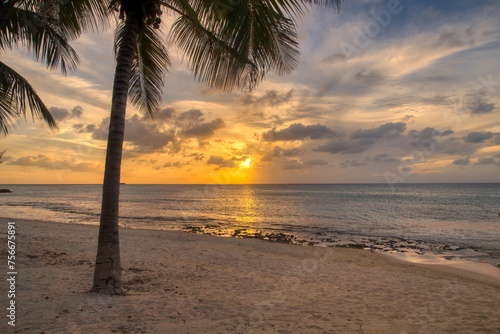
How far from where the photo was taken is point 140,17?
5301 millimetres

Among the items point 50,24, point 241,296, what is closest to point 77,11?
point 50,24

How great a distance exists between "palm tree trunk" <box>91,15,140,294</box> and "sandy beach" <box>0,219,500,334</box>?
0.45m

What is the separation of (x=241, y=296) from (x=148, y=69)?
5.87 m

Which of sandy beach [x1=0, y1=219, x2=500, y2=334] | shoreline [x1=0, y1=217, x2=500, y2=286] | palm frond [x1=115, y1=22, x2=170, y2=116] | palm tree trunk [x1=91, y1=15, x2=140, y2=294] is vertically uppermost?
palm frond [x1=115, y1=22, x2=170, y2=116]

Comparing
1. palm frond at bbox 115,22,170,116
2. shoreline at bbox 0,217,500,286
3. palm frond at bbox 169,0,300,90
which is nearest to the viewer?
palm frond at bbox 169,0,300,90

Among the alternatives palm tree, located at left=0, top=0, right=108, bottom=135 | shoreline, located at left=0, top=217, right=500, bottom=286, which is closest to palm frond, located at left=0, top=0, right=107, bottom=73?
palm tree, located at left=0, top=0, right=108, bottom=135

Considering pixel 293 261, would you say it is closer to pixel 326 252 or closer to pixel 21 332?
pixel 326 252

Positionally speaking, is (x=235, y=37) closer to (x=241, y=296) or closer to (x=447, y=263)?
(x=241, y=296)

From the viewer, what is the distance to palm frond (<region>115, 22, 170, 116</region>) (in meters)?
6.95

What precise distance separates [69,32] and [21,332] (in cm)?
634

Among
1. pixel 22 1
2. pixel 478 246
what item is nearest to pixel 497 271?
pixel 478 246

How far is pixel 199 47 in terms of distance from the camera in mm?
6125

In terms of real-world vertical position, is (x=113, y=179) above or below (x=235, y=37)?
below

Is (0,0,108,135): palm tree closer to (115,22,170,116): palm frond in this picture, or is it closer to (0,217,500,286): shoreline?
(115,22,170,116): palm frond
